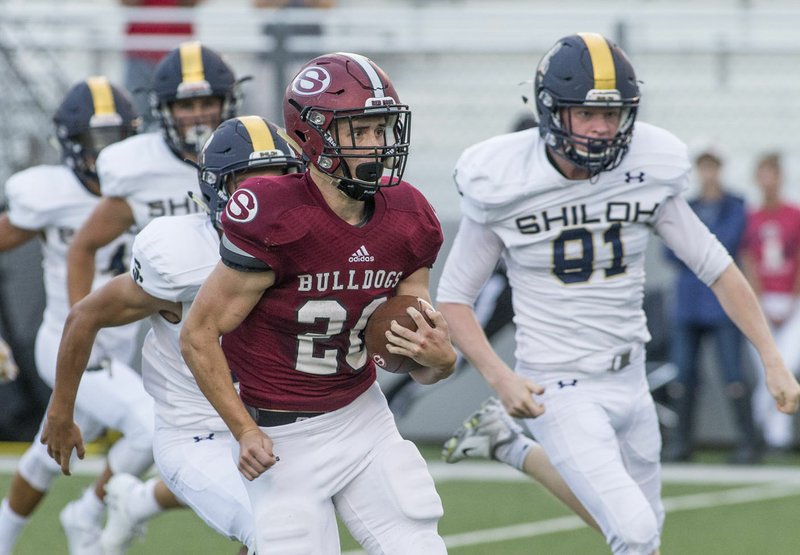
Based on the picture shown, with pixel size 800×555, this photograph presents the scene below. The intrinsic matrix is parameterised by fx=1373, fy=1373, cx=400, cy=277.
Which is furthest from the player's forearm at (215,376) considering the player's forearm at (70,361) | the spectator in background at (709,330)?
the spectator in background at (709,330)

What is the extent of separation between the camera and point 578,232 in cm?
450

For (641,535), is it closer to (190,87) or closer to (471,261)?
(471,261)

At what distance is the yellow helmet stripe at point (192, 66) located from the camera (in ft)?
17.5

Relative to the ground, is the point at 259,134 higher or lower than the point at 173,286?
higher

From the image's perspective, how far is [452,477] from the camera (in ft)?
25.5

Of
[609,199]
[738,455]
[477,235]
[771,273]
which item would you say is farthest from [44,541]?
[771,273]

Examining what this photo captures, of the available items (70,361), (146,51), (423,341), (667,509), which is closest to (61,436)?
(70,361)

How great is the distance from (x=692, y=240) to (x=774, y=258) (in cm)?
401

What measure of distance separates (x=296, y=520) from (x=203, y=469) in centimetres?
57

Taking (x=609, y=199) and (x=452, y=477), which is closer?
(x=609, y=199)

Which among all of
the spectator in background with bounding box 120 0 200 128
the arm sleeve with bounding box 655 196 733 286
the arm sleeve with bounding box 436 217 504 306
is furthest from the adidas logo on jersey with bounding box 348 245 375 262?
the spectator in background with bounding box 120 0 200 128

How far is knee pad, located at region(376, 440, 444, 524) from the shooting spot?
11.7ft

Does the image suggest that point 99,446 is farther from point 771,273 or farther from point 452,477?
point 771,273

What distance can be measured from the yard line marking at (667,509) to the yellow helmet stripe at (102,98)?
216 cm
